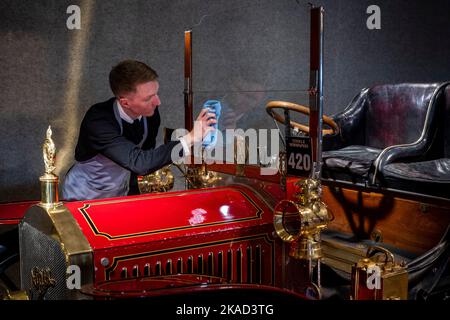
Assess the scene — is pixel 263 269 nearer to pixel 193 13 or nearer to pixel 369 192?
pixel 369 192

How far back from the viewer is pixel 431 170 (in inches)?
112

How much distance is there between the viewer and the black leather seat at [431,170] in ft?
8.16

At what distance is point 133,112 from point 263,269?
103cm

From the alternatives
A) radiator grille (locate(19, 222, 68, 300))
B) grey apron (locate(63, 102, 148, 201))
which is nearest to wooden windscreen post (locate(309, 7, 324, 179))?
radiator grille (locate(19, 222, 68, 300))

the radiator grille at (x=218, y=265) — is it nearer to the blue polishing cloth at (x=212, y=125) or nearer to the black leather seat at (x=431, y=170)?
the blue polishing cloth at (x=212, y=125)

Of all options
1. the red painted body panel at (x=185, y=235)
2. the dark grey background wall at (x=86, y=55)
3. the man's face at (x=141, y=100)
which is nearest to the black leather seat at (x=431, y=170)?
the dark grey background wall at (x=86, y=55)

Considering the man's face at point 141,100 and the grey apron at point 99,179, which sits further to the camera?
the grey apron at point 99,179

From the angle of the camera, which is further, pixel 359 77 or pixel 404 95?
pixel 359 77

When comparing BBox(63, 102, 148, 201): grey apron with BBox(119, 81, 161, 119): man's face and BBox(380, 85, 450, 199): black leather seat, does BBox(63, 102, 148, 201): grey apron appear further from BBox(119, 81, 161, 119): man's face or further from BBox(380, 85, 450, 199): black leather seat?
BBox(380, 85, 450, 199): black leather seat

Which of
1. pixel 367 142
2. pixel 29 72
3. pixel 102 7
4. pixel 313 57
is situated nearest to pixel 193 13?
pixel 102 7

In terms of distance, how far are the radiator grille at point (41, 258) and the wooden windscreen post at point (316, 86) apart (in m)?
0.87

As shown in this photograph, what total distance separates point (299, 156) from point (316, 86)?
9.6 inches

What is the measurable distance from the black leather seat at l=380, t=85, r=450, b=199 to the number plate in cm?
103
